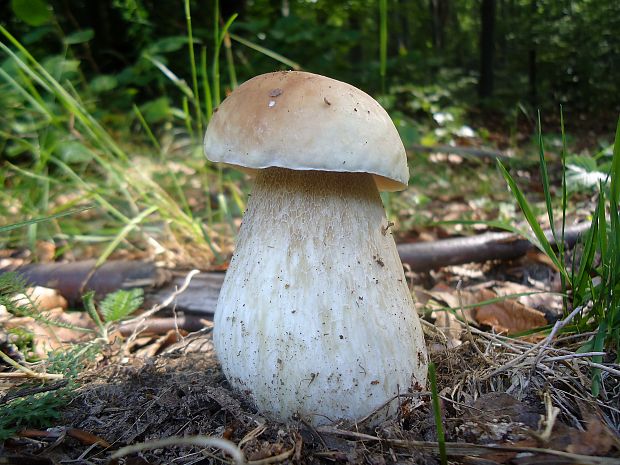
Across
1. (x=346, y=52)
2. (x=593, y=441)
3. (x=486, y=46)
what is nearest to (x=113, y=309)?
(x=593, y=441)

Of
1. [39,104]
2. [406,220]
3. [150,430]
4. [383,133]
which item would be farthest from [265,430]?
[406,220]

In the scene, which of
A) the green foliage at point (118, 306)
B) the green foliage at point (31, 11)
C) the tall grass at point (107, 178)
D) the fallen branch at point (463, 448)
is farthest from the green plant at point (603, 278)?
the green foliage at point (31, 11)

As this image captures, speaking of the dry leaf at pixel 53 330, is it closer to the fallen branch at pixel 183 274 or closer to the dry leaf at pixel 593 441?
the fallen branch at pixel 183 274

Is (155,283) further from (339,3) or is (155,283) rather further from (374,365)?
(339,3)

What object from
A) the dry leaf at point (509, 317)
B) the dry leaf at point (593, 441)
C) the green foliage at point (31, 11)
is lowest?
the dry leaf at point (509, 317)

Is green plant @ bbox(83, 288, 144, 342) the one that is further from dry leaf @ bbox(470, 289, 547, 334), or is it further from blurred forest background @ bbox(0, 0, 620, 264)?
dry leaf @ bbox(470, 289, 547, 334)

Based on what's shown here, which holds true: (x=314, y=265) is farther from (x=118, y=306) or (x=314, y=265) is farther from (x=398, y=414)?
(x=118, y=306)
